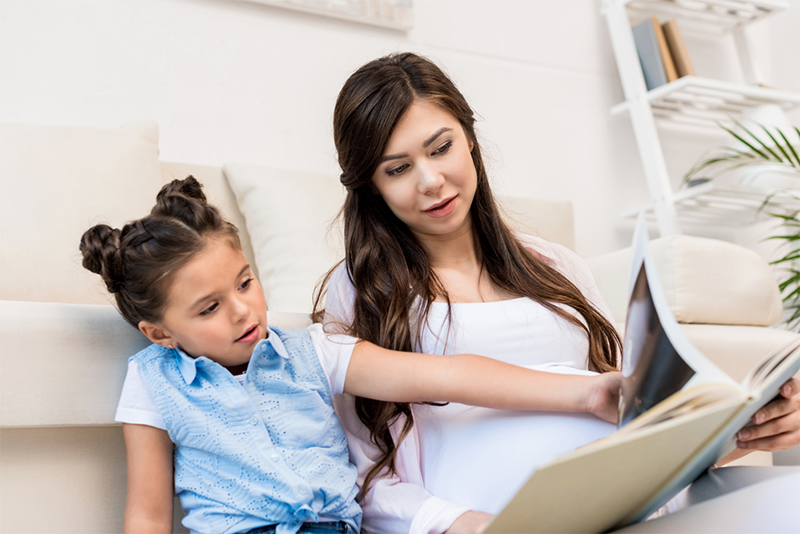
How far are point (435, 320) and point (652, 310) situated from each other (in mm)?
463

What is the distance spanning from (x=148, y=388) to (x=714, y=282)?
1205mm

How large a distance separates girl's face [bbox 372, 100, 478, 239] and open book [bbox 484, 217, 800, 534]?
45 centimetres

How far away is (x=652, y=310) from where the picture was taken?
586 millimetres

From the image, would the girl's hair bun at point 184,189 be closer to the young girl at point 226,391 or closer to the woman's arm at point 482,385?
the young girl at point 226,391

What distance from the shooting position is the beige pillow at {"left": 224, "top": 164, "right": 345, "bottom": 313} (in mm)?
1543

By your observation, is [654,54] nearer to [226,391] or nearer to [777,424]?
[777,424]

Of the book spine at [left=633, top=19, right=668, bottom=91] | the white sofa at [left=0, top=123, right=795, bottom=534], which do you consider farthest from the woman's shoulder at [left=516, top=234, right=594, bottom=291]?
the book spine at [left=633, top=19, right=668, bottom=91]

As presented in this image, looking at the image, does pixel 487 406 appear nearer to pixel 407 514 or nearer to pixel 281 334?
pixel 407 514

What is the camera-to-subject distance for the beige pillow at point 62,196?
3.96 feet

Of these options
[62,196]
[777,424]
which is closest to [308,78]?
[62,196]

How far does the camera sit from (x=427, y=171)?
3.35 ft

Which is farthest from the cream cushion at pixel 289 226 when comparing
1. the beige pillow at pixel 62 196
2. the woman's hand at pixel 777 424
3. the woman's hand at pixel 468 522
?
the woman's hand at pixel 777 424

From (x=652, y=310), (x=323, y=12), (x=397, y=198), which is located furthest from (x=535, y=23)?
(x=652, y=310)

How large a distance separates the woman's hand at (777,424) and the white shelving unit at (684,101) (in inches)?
68.6
